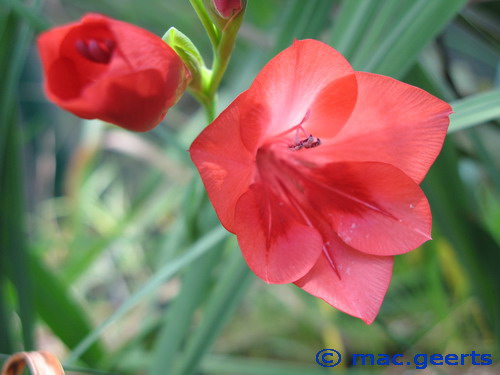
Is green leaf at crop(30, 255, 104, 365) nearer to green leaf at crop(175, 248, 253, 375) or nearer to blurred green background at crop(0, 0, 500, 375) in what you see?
blurred green background at crop(0, 0, 500, 375)

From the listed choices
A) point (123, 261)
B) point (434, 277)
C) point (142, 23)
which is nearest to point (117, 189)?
point (123, 261)

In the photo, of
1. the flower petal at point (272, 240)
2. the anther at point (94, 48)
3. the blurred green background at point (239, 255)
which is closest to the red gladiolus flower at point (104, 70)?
the anther at point (94, 48)

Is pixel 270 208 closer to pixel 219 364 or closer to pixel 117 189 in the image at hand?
pixel 219 364

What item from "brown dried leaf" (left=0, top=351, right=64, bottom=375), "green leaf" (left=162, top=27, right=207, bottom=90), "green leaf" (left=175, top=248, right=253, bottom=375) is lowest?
"green leaf" (left=175, top=248, right=253, bottom=375)

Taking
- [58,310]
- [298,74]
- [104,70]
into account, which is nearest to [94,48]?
[104,70]
